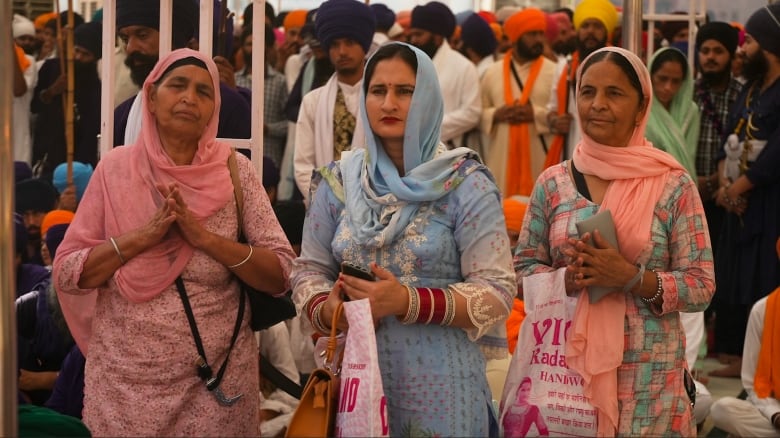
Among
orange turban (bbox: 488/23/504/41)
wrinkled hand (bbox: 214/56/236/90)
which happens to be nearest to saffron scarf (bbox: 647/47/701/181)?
wrinkled hand (bbox: 214/56/236/90)

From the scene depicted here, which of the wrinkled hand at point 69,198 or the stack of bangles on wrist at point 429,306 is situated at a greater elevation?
the stack of bangles on wrist at point 429,306

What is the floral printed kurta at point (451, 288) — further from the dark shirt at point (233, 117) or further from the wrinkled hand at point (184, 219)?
the dark shirt at point (233, 117)

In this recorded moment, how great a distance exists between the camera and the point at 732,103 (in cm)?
790

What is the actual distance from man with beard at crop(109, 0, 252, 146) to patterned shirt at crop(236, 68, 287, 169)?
3552 mm

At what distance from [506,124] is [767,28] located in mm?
1933

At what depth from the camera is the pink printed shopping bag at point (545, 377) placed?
360cm

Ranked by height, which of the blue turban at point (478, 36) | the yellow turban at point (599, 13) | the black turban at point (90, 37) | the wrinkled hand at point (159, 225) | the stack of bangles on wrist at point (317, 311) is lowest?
the stack of bangles on wrist at point (317, 311)

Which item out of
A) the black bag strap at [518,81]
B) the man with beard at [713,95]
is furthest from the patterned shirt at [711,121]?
the black bag strap at [518,81]

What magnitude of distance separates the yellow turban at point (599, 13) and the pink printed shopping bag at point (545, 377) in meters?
4.87

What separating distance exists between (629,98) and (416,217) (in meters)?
0.86

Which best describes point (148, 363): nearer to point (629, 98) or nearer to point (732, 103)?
point (629, 98)

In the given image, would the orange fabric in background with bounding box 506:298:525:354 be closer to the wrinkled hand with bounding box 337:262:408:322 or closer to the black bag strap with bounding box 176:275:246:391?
the black bag strap with bounding box 176:275:246:391

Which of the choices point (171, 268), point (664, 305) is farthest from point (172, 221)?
point (664, 305)

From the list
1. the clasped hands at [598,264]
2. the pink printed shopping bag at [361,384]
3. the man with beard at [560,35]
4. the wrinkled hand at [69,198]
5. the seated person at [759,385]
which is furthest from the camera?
the man with beard at [560,35]
